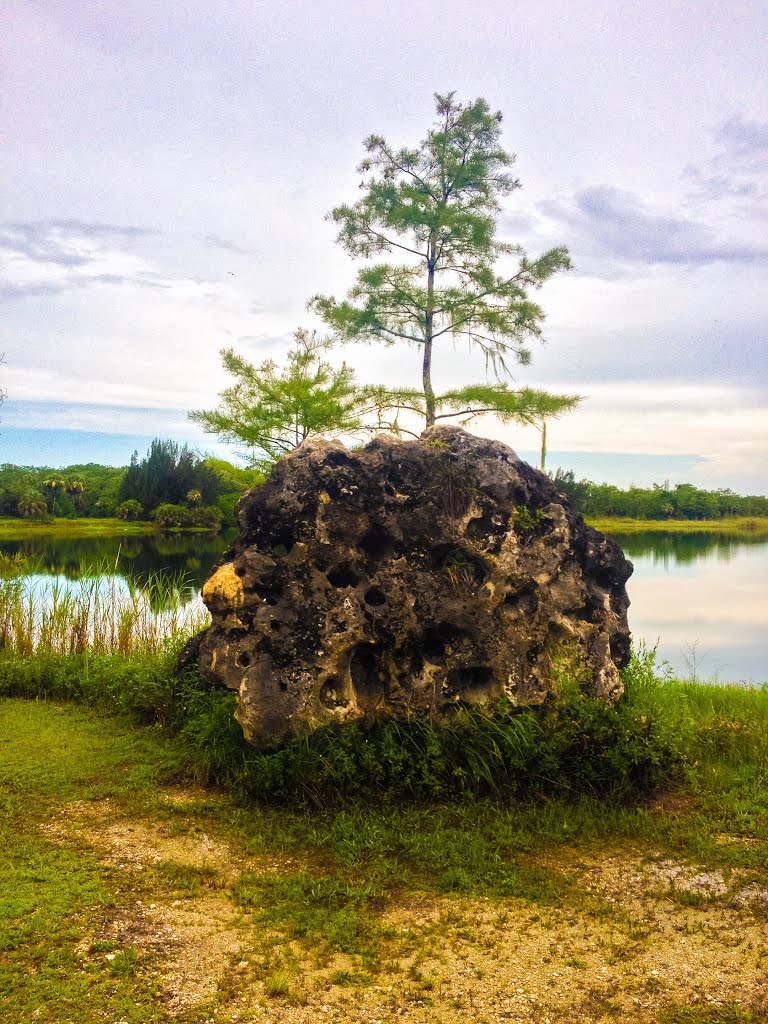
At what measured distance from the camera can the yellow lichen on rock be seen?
558 cm

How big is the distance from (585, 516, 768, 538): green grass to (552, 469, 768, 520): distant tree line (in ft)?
1.55

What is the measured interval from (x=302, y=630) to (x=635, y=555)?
3738cm

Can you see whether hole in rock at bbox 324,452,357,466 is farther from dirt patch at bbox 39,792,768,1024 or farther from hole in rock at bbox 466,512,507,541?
dirt patch at bbox 39,792,768,1024

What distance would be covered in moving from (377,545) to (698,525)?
62.2 m

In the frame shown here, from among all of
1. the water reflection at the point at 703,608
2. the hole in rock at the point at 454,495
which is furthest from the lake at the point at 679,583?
the hole in rock at the point at 454,495

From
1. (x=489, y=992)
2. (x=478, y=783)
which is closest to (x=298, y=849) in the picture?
(x=478, y=783)

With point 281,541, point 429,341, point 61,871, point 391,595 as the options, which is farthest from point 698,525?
point 61,871

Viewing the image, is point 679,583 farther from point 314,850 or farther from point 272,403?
point 314,850

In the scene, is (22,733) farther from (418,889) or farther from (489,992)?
(489,992)

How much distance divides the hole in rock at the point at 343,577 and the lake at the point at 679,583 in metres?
3.44

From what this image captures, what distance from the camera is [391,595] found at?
5559 mm

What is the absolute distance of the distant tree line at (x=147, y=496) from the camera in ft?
172

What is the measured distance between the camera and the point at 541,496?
6145 millimetres

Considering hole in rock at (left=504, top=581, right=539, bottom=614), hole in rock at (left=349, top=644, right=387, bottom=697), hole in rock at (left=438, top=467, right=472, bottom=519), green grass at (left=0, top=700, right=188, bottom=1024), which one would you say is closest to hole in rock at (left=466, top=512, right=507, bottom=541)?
hole in rock at (left=438, top=467, right=472, bottom=519)
